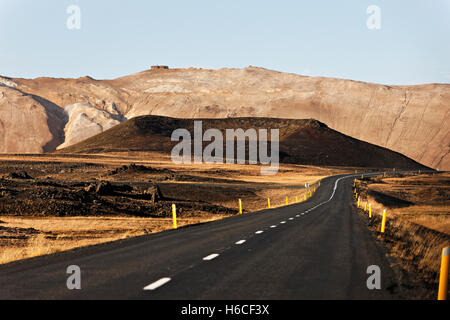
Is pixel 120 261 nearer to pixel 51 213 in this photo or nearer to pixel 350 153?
pixel 51 213

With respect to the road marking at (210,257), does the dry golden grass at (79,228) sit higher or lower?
lower

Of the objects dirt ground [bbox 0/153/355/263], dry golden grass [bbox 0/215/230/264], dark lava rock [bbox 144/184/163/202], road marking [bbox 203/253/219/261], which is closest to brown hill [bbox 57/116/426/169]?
dirt ground [bbox 0/153/355/263]

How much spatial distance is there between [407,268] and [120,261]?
249 inches

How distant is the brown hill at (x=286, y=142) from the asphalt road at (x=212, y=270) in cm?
13329

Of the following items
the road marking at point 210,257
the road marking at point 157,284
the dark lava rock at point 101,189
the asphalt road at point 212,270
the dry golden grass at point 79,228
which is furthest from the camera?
the dark lava rock at point 101,189

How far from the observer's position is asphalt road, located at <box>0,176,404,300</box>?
8.54m

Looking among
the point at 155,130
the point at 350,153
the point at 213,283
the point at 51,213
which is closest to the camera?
the point at 213,283

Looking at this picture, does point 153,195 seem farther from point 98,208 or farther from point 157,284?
point 157,284

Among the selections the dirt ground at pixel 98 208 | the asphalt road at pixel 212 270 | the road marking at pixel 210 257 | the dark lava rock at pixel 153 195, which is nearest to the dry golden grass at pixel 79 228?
the dirt ground at pixel 98 208

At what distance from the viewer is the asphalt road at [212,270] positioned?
8539mm

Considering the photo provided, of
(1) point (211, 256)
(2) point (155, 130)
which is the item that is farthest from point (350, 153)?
(1) point (211, 256)

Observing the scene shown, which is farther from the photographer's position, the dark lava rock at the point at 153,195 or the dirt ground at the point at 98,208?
the dark lava rock at the point at 153,195

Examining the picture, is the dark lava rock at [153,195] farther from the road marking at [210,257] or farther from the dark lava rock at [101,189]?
the road marking at [210,257]

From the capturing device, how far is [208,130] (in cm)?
17262
